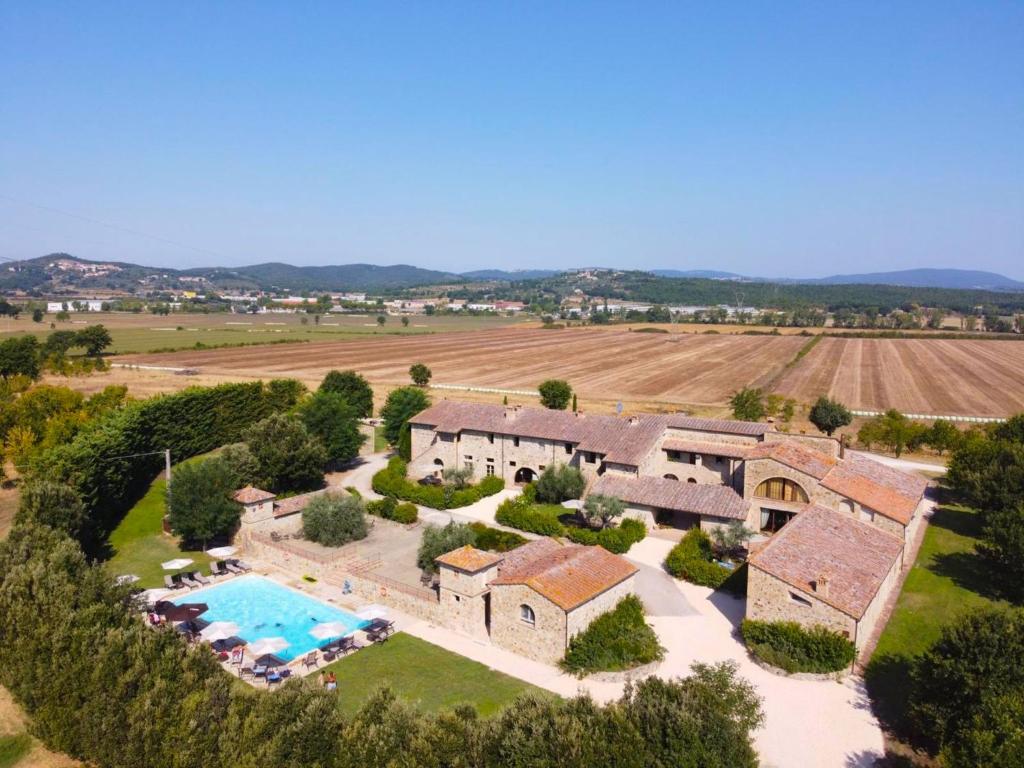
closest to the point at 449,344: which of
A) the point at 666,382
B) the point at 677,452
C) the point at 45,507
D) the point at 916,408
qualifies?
the point at 666,382

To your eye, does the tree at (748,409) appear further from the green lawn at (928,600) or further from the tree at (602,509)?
the tree at (602,509)

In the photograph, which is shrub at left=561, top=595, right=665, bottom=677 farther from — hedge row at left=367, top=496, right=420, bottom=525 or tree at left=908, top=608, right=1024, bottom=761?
hedge row at left=367, top=496, right=420, bottom=525

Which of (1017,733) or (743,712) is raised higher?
(1017,733)

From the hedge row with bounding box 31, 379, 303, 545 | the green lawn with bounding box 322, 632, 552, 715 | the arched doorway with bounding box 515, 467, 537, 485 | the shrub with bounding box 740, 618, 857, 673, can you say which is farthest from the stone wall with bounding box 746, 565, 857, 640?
the hedge row with bounding box 31, 379, 303, 545

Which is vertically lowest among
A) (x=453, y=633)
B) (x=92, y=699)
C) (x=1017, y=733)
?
(x=453, y=633)

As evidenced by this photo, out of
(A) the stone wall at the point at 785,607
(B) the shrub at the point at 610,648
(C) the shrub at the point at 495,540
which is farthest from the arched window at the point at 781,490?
(B) the shrub at the point at 610,648

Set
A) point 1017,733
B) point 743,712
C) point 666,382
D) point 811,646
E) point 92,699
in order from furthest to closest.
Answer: point 666,382 → point 811,646 → point 92,699 → point 743,712 → point 1017,733

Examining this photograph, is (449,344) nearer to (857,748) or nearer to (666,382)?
(666,382)
